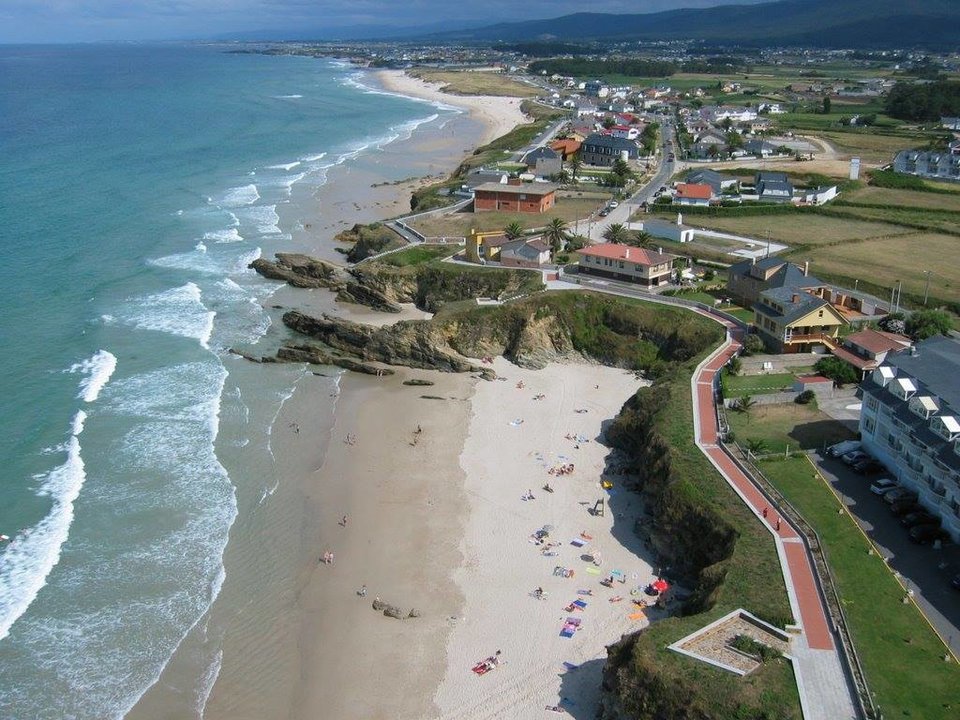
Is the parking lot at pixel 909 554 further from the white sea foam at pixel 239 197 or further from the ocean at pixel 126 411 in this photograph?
the white sea foam at pixel 239 197

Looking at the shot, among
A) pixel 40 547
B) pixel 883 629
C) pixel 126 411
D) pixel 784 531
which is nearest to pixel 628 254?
pixel 784 531

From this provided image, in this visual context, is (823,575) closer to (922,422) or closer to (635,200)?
(922,422)

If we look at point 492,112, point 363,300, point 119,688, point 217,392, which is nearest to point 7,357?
point 217,392

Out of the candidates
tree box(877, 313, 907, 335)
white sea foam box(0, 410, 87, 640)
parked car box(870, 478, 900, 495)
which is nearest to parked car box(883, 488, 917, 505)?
parked car box(870, 478, 900, 495)

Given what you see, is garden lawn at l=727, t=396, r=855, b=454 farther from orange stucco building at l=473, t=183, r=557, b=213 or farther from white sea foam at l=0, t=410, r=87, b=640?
orange stucco building at l=473, t=183, r=557, b=213

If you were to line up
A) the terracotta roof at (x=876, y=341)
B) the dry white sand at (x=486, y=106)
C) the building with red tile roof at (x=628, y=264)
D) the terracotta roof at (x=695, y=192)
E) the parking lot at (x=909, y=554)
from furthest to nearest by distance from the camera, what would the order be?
the dry white sand at (x=486, y=106)
the terracotta roof at (x=695, y=192)
the building with red tile roof at (x=628, y=264)
the terracotta roof at (x=876, y=341)
the parking lot at (x=909, y=554)

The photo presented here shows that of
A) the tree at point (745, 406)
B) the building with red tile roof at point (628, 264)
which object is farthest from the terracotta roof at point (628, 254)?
the tree at point (745, 406)
